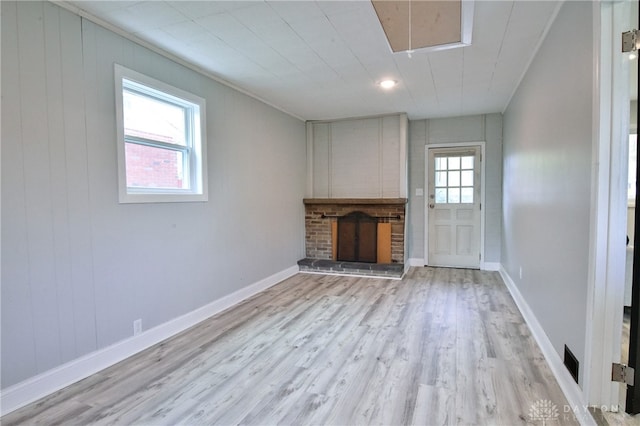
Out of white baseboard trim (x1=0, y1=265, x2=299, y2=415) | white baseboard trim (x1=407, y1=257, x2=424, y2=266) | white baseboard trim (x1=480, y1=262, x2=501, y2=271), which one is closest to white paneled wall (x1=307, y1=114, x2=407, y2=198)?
white baseboard trim (x1=407, y1=257, x2=424, y2=266)

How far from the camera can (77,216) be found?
221 cm

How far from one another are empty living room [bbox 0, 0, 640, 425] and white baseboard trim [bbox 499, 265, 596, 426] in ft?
0.07

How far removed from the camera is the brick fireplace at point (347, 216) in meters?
5.05

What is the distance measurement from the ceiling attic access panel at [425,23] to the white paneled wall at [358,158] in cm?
242

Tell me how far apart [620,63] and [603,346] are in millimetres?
1356

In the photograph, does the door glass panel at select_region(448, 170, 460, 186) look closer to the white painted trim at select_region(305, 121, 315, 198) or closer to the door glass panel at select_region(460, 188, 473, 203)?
the door glass panel at select_region(460, 188, 473, 203)

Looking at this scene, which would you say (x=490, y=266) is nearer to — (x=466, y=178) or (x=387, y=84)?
(x=466, y=178)

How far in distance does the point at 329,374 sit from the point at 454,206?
3.99 metres

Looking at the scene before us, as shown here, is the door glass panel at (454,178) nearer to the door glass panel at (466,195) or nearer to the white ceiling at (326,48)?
the door glass panel at (466,195)

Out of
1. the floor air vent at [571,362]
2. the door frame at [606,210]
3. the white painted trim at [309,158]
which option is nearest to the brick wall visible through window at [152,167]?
the white painted trim at [309,158]

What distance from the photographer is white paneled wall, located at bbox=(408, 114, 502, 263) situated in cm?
511

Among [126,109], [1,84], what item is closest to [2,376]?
[1,84]

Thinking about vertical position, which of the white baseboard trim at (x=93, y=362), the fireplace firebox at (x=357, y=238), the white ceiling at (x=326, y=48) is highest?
the white ceiling at (x=326, y=48)

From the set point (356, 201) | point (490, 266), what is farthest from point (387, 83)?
point (490, 266)
